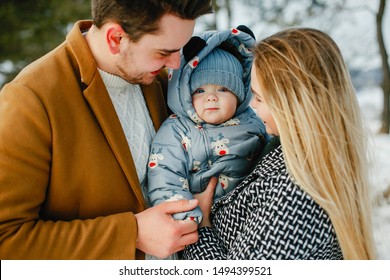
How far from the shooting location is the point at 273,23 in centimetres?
865

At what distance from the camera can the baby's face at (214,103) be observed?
2.18 metres

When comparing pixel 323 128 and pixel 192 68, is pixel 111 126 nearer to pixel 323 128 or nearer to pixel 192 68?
pixel 192 68

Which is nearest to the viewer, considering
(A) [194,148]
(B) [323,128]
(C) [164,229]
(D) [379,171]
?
(B) [323,128]

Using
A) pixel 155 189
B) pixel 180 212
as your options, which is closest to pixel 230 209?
pixel 180 212

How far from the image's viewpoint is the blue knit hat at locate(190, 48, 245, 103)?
219 centimetres

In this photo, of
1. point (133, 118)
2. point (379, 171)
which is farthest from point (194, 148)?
point (379, 171)

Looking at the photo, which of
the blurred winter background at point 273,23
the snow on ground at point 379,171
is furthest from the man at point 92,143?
the blurred winter background at point 273,23

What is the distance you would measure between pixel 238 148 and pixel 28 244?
3.35 feet

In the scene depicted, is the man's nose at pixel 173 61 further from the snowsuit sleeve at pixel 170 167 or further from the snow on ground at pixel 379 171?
the snow on ground at pixel 379 171

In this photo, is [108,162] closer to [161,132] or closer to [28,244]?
[161,132]

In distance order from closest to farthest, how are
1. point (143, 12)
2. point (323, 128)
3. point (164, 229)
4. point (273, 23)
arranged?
point (323, 128)
point (164, 229)
point (143, 12)
point (273, 23)

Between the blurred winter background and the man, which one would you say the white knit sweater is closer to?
the man

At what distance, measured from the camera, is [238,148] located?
2.19 metres

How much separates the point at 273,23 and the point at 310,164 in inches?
289
